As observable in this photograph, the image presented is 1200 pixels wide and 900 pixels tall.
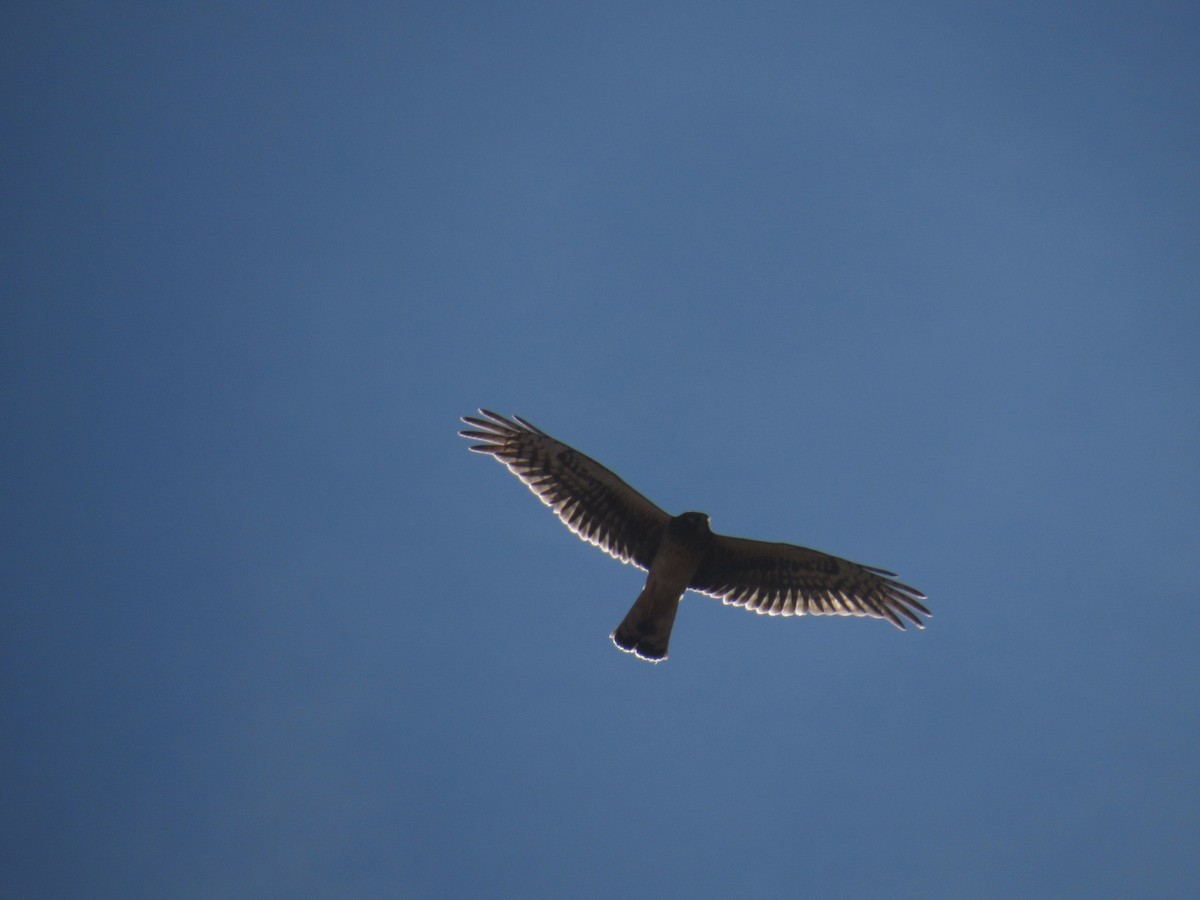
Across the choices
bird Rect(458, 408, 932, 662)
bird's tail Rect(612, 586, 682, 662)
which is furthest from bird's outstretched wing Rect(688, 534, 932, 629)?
bird's tail Rect(612, 586, 682, 662)

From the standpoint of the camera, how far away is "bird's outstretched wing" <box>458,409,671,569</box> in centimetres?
972

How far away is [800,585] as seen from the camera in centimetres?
1007

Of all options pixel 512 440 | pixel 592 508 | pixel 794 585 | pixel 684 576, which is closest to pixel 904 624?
pixel 794 585

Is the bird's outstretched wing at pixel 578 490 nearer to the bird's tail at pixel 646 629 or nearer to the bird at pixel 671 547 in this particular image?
the bird at pixel 671 547

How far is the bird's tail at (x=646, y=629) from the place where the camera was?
9.23m

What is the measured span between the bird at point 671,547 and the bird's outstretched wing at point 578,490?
1 cm

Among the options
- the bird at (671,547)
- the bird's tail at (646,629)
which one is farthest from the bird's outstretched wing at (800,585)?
the bird's tail at (646,629)

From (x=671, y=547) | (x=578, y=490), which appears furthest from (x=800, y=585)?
(x=578, y=490)

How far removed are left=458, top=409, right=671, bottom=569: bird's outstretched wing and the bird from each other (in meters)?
0.01

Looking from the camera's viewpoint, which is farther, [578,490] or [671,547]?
[578,490]

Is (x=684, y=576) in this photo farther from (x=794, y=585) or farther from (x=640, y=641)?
(x=794, y=585)

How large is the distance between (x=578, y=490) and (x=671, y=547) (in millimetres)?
1267

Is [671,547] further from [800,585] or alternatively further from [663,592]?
[800,585]

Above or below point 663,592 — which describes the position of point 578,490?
above
